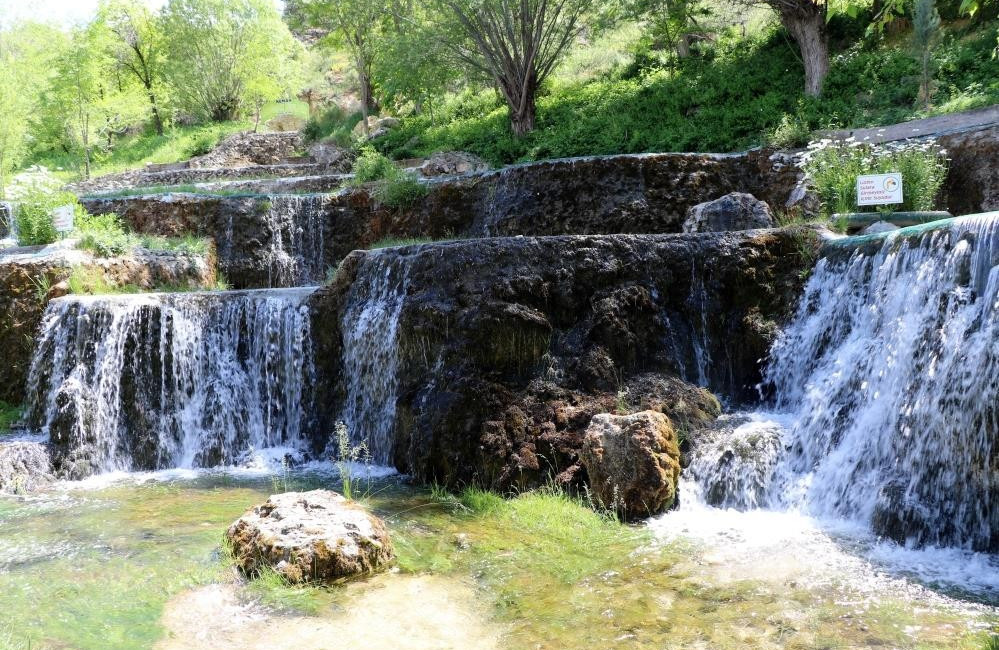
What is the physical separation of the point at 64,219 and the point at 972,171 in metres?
12.1

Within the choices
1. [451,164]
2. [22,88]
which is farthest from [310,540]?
[22,88]

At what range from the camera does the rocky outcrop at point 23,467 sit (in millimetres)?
7363

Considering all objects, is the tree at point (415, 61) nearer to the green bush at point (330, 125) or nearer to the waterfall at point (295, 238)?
the green bush at point (330, 125)

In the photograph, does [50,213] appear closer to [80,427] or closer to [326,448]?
[80,427]

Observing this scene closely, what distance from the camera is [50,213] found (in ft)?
36.3

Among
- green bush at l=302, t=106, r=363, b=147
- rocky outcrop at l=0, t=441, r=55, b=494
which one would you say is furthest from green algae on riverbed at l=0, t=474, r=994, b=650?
green bush at l=302, t=106, r=363, b=147

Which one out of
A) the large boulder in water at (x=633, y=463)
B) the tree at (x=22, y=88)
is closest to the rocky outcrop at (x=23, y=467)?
the large boulder in water at (x=633, y=463)

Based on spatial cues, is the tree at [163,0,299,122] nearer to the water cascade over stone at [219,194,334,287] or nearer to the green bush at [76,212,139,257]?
the water cascade over stone at [219,194,334,287]

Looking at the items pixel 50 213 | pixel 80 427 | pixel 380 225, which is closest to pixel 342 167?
Answer: pixel 380 225

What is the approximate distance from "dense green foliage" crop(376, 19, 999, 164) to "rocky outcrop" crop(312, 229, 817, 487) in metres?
5.99

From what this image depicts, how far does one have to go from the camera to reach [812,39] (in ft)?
52.8

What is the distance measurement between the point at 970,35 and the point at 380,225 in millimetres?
13063

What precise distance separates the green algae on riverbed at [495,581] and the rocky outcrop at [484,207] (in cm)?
612

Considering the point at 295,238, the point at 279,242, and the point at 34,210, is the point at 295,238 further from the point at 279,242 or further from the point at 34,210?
the point at 34,210
